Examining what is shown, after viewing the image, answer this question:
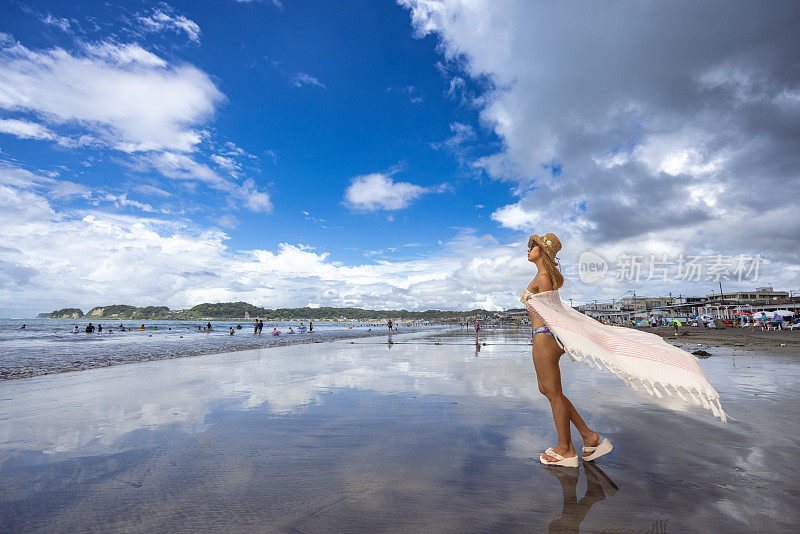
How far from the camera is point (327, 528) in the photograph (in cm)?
274

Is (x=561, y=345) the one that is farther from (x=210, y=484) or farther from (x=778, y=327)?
(x=778, y=327)

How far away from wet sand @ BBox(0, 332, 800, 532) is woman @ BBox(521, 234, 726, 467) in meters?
0.43

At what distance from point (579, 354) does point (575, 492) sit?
4.09 ft

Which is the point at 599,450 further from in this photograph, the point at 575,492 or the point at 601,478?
the point at 575,492

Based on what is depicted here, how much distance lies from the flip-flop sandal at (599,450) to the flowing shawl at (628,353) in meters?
0.73

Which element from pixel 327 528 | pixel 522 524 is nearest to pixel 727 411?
pixel 522 524

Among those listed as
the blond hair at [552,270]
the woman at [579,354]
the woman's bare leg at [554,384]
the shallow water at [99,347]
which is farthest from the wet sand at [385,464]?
the shallow water at [99,347]

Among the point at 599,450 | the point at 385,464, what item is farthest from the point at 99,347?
the point at 599,450

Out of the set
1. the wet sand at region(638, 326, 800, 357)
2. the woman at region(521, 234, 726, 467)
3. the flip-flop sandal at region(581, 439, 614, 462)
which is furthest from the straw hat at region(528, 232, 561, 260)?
the wet sand at region(638, 326, 800, 357)

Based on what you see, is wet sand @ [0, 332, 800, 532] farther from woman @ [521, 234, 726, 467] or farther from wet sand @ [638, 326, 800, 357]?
wet sand @ [638, 326, 800, 357]

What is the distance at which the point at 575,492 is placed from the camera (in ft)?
11.0

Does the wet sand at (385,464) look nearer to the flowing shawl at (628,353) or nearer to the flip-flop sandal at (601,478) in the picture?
the flip-flop sandal at (601,478)

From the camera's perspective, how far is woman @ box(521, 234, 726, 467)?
11.7 ft

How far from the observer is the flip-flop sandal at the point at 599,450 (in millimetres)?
4074
